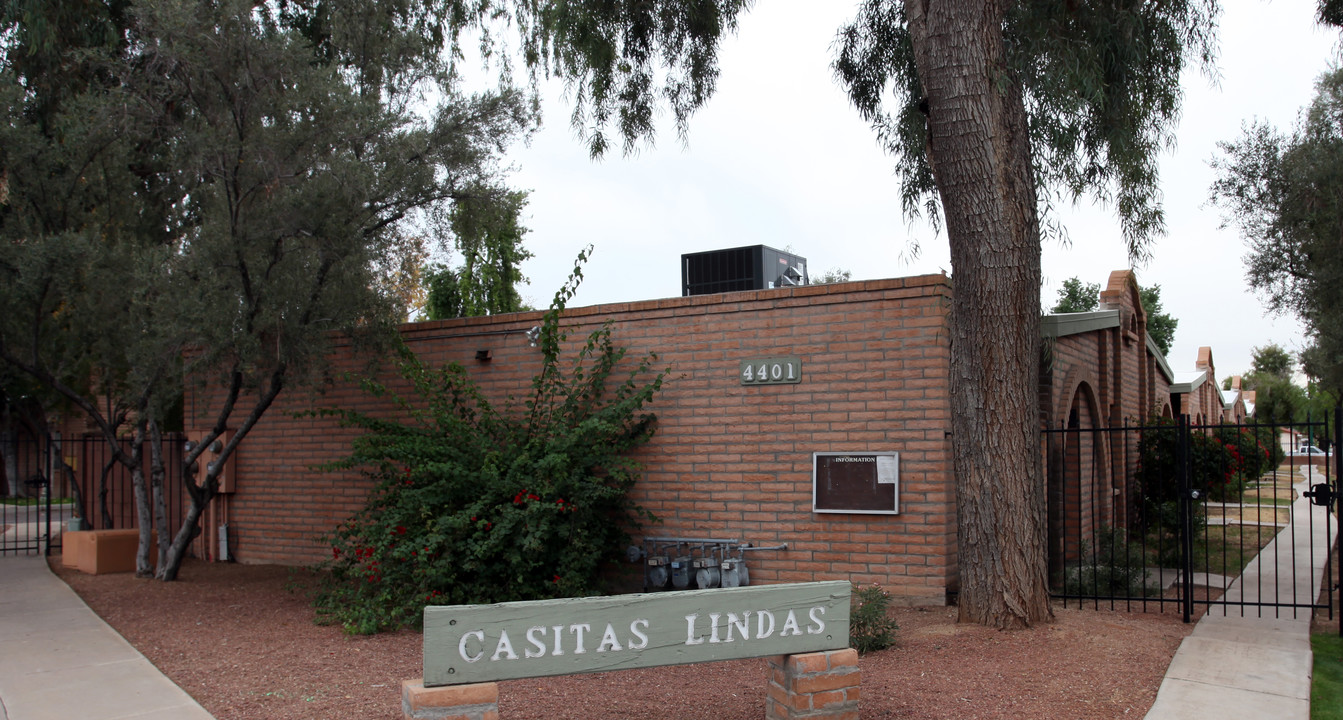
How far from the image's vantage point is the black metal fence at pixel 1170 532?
8188 mm

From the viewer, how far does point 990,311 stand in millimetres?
7699

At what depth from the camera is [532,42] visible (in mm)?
12562

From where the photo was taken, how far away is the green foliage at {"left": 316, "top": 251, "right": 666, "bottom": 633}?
8586 millimetres

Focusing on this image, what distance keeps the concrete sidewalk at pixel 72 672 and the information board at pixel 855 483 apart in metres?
5.33

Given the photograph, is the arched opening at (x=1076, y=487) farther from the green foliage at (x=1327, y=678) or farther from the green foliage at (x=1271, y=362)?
the green foliage at (x=1271, y=362)

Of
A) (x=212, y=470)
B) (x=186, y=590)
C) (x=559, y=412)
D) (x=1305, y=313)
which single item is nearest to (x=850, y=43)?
(x=559, y=412)

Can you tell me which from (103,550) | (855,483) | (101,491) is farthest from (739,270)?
(101,491)

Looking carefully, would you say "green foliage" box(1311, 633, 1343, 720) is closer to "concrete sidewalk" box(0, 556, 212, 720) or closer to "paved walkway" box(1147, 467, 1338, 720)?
"paved walkway" box(1147, 467, 1338, 720)

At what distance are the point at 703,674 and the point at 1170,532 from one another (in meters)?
9.68

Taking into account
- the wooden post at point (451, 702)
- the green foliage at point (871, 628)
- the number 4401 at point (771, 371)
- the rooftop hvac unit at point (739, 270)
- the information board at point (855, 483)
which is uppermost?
the rooftop hvac unit at point (739, 270)

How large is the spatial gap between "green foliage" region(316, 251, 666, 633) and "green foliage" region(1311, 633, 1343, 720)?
5.50 metres

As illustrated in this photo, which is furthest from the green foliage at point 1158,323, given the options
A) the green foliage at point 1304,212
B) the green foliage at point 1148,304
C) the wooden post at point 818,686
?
the wooden post at point 818,686

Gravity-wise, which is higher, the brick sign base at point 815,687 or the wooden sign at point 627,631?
the wooden sign at point 627,631

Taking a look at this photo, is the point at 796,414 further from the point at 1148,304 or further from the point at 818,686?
the point at 1148,304
